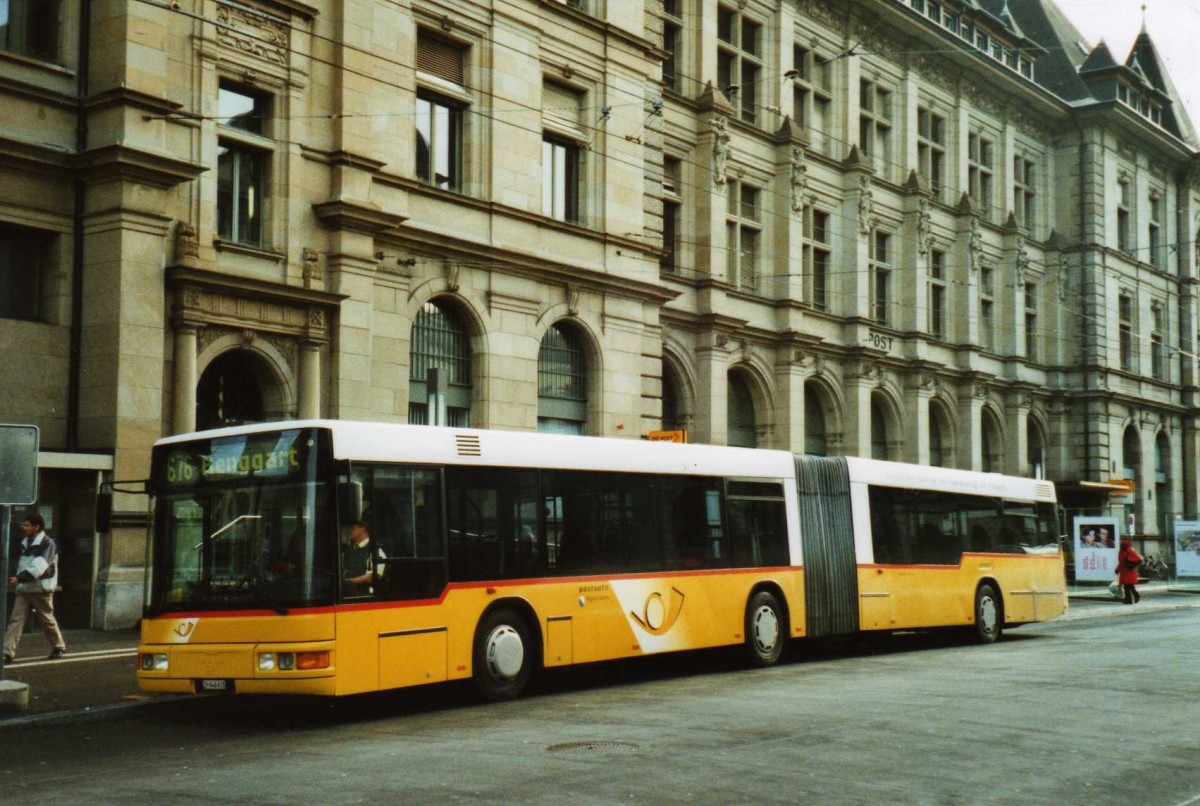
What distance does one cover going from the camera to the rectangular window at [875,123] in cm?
4084

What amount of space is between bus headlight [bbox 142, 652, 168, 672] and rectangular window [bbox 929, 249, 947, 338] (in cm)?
3446

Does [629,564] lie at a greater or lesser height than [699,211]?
lesser

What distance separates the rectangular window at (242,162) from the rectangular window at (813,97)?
18955 mm

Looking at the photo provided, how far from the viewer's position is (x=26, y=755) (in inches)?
417

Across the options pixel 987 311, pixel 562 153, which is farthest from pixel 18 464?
pixel 987 311

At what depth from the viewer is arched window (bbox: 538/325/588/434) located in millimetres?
27422

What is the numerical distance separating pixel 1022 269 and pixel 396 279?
30052 mm

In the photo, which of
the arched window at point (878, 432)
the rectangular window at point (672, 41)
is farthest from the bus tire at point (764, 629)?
the arched window at point (878, 432)

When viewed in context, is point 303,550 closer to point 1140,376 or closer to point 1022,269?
point 1022,269

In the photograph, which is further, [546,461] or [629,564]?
[629,564]

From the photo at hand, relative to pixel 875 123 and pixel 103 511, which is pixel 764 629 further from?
pixel 875 123

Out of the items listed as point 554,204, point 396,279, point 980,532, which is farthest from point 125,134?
point 980,532

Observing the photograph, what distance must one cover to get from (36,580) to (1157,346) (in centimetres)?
5128

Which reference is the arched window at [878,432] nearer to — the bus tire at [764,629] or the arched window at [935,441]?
the arched window at [935,441]
